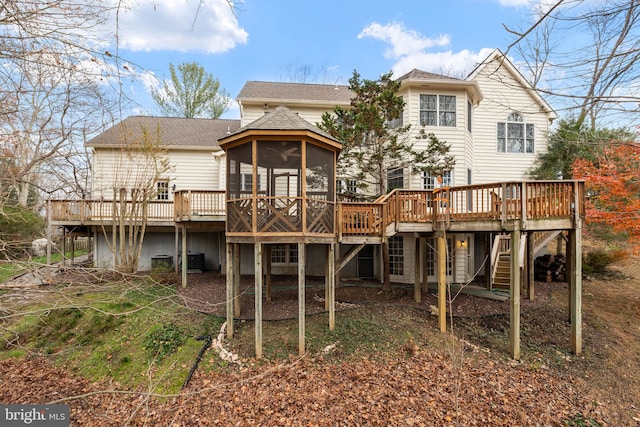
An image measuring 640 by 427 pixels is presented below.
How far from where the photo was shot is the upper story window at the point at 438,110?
12109 mm

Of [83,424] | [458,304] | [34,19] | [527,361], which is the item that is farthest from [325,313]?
[34,19]

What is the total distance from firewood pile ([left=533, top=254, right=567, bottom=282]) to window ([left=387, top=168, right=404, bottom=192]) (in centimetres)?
710

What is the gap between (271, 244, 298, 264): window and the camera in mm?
13383

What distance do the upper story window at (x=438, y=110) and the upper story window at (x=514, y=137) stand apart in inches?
143

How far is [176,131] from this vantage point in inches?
657

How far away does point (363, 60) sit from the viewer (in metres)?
13.7

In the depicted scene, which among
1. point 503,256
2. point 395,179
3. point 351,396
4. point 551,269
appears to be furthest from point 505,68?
→ point 351,396

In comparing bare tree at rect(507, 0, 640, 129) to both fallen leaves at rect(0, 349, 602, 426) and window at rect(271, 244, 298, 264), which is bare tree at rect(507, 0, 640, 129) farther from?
window at rect(271, 244, 298, 264)

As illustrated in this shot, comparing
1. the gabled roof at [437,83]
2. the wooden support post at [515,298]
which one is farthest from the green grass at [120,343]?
the gabled roof at [437,83]

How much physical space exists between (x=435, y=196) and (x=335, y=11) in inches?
216

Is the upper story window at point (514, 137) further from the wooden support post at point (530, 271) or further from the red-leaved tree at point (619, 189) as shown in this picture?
the wooden support post at point (530, 271)

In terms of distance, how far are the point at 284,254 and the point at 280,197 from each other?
21.8 ft

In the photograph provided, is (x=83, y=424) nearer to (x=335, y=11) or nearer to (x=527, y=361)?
(x=335, y=11)

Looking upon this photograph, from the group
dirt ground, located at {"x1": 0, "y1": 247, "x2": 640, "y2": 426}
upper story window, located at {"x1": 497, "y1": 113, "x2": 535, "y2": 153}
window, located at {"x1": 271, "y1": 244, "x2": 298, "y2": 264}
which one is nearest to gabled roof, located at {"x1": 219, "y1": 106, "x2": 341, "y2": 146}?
dirt ground, located at {"x1": 0, "y1": 247, "x2": 640, "y2": 426}
